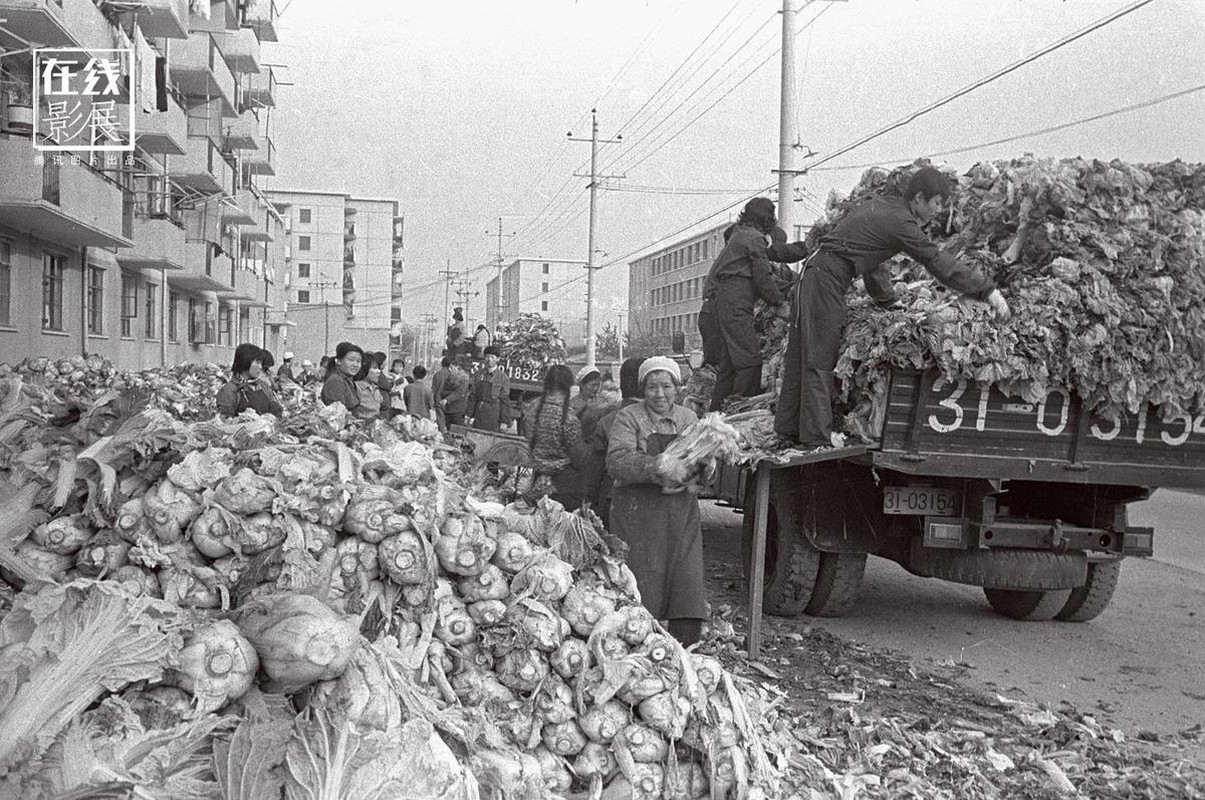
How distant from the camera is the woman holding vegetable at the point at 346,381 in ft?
32.1

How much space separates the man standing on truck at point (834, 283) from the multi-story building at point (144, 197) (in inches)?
532

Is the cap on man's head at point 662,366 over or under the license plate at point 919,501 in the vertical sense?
over

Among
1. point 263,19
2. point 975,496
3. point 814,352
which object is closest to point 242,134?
point 263,19

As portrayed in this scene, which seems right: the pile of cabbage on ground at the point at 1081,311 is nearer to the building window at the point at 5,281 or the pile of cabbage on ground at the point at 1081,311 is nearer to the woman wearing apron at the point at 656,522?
the woman wearing apron at the point at 656,522

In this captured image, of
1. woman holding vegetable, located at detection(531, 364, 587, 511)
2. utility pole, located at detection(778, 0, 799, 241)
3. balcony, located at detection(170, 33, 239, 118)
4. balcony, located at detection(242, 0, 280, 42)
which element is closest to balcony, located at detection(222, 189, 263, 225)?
balcony, located at detection(170, 33, 239, 118)

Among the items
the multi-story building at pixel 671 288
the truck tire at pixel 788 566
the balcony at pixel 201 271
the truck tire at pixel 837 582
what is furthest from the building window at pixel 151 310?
the multi-story building at pixel 671 288

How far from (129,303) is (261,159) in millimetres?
24846

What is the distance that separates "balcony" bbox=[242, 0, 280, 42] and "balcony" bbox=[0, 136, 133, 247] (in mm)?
26471

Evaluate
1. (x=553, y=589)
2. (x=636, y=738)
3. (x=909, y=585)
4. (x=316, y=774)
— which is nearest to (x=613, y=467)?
(x=553, y=589)

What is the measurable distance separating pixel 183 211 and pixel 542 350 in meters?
13.5

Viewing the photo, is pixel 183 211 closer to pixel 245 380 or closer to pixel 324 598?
pixel 245 380

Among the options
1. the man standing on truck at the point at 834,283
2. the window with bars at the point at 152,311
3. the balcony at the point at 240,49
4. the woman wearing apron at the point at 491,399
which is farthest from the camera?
the balcony at the point at 240,49

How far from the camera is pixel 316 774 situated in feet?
9.19

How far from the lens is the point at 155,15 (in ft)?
84.6
